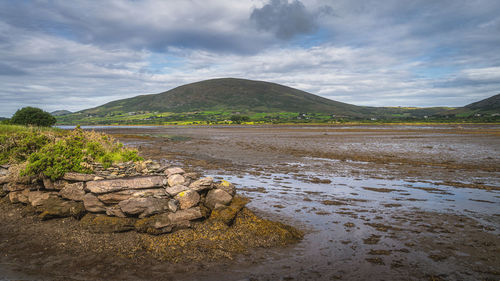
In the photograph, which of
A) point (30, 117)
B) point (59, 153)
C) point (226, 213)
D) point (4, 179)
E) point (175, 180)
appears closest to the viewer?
point (226, 213)

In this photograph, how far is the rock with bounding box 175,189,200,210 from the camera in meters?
11.4

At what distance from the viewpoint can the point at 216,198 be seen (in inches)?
Result: 474

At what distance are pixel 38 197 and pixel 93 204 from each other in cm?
344

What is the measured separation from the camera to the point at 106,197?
11.8m

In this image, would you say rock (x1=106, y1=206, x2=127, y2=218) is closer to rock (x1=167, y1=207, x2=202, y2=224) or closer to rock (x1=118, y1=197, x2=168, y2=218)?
rock (x1=118, y1=197, x2=168, y2=218)

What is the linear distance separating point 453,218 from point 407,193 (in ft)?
13.4

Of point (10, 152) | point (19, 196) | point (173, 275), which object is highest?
point (10, 152)

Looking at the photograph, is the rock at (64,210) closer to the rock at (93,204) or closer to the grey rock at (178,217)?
the rock at (93,204)

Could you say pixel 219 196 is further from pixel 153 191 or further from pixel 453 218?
pixel 453 218

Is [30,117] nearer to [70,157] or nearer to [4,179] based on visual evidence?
[4,179]

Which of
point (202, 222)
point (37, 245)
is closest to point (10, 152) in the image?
point (37, 245)

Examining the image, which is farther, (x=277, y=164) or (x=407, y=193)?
(x=277, y=164)

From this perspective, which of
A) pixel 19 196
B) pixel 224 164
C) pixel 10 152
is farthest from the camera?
pixel 224 164

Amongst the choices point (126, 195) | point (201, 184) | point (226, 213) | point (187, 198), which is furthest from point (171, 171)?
point (226, 213)
